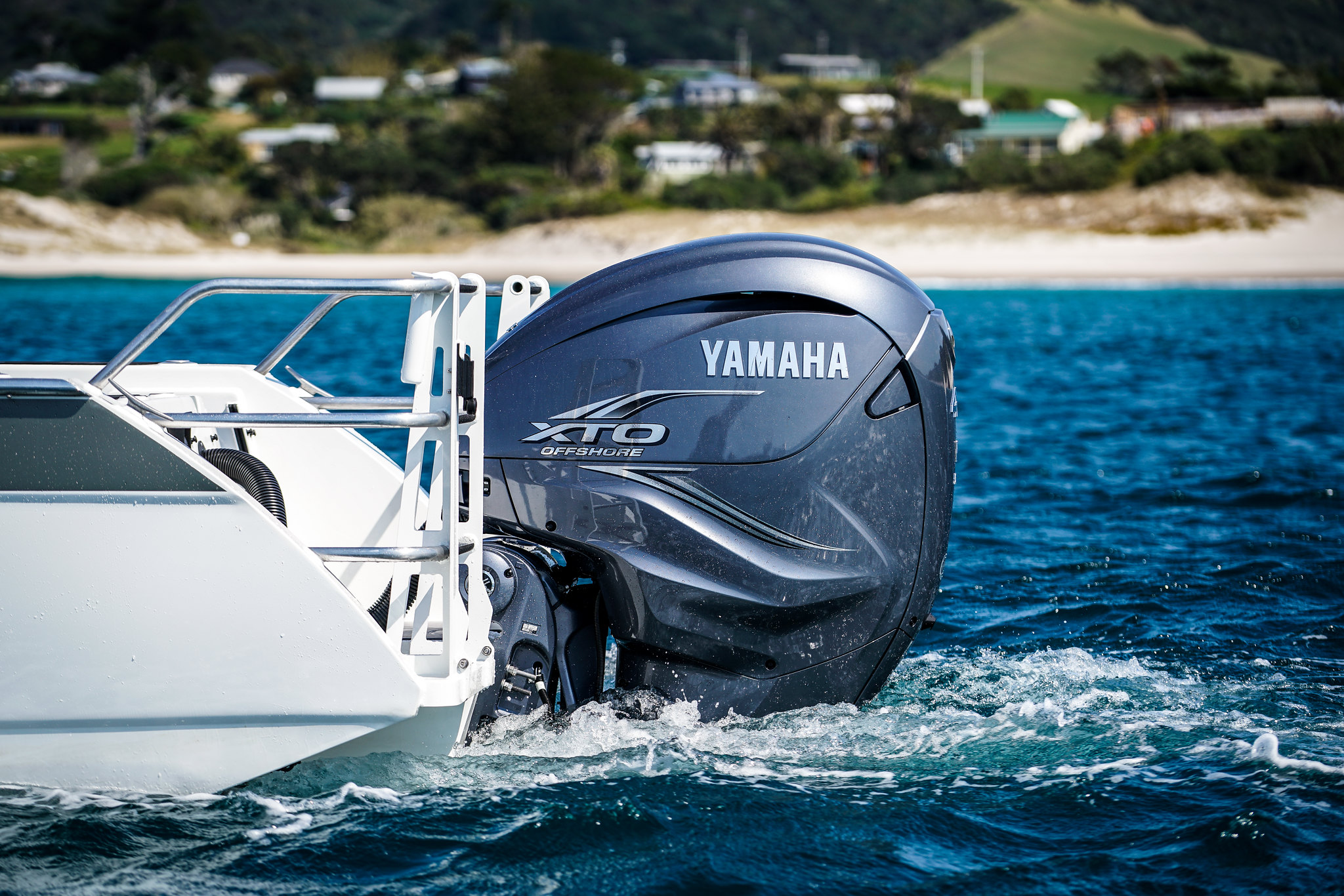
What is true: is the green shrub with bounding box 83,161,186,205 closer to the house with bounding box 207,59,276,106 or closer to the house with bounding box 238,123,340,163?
the house with bounding box 238,123,340,163

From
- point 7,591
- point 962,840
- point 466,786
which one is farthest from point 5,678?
point 962,840

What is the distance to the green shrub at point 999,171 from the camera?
45.8 meters

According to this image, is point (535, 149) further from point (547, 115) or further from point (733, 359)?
point (733, 359)

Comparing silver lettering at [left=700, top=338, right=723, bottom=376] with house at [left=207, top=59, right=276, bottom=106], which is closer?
silver lettering at [left=700, top=338, right=723, bottom=376]

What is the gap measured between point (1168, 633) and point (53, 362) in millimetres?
3626

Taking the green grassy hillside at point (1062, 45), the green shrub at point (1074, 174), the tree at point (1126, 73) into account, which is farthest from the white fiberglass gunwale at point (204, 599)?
the green grassy hillside at point (1062, 45)

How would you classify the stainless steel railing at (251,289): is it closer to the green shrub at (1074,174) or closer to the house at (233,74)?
the green shrub at (1074,174)

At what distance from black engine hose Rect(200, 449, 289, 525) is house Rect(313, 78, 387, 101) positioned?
82086mm

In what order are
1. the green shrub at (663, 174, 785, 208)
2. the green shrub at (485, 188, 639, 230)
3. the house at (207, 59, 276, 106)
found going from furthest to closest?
1. the house at (207, 59, 276, 106)
2. the green shrub at (663, 174, 785, 208)
3. the green shrub at (485, 188, 639, 230)

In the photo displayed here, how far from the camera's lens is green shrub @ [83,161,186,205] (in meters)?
50.6

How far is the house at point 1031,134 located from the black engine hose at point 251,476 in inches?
2229

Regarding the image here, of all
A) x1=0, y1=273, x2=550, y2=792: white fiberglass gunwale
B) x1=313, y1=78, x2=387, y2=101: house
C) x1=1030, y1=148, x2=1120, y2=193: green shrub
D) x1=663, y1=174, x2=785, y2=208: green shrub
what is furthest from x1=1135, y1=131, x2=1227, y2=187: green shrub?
x1=313, y1=78, x2=387, y2=101: house

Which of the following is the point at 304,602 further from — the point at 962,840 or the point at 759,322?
the point at 962,840

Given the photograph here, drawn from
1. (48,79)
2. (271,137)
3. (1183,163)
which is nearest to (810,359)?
(1183,163)
